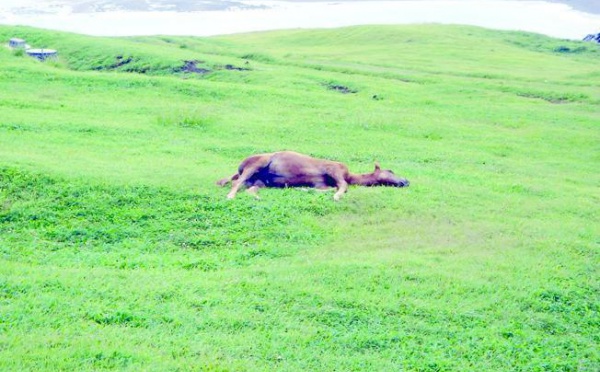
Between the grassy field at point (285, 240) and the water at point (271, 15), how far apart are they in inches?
2198

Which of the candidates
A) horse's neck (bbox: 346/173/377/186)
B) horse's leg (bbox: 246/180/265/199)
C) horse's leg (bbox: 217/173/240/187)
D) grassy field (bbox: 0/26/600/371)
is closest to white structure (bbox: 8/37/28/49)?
grassy field (bbox: 0/26/600/371)

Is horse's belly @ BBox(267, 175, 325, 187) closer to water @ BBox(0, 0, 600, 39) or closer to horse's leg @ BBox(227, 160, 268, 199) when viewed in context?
horse's leg @ BBox(227, 160, 268, 199)

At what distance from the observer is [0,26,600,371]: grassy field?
8.14 metres

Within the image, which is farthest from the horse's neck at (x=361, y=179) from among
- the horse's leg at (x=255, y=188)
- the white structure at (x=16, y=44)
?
the white structure at (x=16, y=44)

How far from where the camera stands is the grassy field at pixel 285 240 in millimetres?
8141

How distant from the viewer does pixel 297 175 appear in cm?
1416

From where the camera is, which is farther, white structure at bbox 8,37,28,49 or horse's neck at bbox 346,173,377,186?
white structure at bbox 8,37,28,49

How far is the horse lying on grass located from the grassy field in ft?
1.27

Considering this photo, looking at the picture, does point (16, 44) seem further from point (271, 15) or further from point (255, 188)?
point (271, 15)

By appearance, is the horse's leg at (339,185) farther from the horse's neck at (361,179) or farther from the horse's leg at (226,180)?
the horse's leg at (226,180)

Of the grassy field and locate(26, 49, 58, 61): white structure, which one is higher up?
locate(26, 49, 58, 61): white structure

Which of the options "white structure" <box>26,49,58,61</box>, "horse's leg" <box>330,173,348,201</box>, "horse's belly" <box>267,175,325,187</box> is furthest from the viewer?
"white structure" <box>26,49,58,61</box>

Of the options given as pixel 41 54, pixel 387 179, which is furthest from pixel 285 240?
pixel 41 54

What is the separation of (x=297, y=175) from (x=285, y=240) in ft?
9.55
